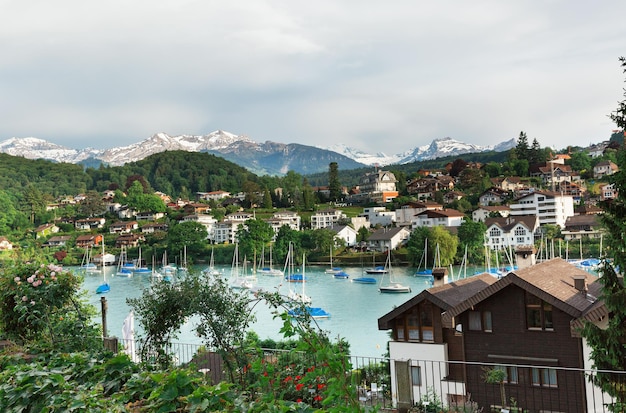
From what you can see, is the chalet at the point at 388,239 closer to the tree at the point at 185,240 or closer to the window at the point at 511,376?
the tree at the point at 185,240

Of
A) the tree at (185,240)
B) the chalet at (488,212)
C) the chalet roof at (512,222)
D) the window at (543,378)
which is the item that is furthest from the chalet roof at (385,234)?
the window at (543,378)

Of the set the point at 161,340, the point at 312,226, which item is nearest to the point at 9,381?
the point at 161,340

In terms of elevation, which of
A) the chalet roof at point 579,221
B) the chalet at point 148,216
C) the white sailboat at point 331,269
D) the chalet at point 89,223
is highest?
the chalet at point 148,216

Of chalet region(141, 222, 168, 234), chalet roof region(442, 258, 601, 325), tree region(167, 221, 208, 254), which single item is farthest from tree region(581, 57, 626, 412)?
chalet region(141, 222, 168, 234)

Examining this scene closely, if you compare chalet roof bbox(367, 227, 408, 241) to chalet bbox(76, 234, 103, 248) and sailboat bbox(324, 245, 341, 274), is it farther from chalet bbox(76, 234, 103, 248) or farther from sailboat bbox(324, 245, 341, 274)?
chalet bbox(76, 234, 103, 248)

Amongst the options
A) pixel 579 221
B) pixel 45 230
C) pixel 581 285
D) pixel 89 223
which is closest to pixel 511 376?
pixel 581 285

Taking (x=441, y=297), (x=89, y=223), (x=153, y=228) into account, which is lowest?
(x=441, y=297)

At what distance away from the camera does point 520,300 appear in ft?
41.2

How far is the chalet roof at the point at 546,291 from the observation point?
1176 cm

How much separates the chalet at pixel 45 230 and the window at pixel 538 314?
3935 inches

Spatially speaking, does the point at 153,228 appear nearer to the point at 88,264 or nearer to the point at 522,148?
the point at 88,264

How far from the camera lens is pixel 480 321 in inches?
516

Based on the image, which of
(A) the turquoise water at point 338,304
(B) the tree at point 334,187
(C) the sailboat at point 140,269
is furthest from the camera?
(B) the tree at point 334,187

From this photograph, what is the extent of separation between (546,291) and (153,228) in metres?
95.0
